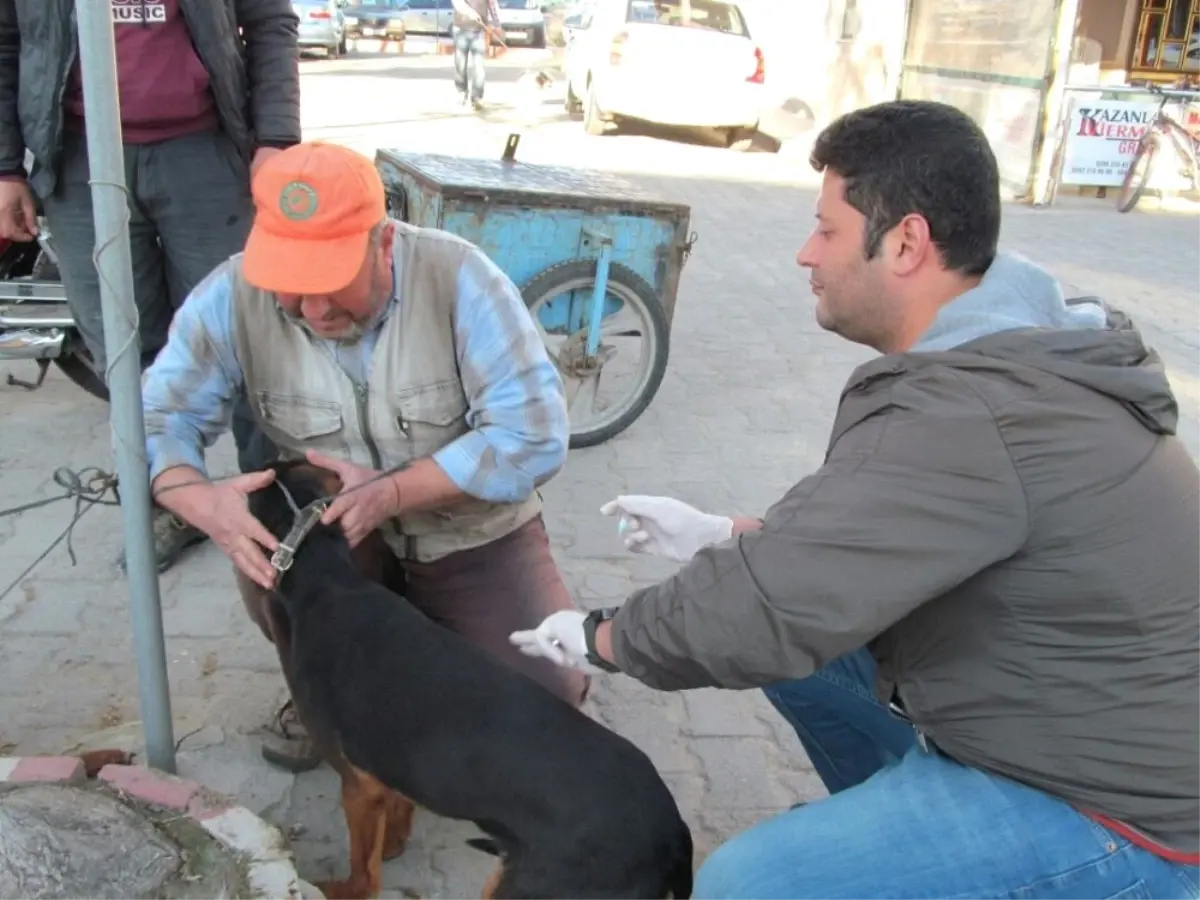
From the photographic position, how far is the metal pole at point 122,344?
204 centimetres

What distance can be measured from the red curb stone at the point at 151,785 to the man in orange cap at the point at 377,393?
44 cm

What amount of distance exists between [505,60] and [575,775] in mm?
27963

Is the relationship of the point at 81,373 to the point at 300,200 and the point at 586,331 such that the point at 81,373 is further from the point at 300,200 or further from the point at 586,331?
the point at 300,200

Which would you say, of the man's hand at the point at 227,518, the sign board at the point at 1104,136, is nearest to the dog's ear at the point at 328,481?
the man's hand at the point at 227,518

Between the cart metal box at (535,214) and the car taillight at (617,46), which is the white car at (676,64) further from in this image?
the cart metal box at (535,214)

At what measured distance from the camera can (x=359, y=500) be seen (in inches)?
101

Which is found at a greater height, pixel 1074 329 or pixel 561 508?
pixel 1074 329

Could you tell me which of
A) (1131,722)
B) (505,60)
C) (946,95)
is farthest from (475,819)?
(505,60)

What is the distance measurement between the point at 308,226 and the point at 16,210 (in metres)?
1.77

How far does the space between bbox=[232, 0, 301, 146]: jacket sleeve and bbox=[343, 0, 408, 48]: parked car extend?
29735 millimetres

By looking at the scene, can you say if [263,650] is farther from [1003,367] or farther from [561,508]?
[1003,367]

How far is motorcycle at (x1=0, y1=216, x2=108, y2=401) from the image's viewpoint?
4730mm

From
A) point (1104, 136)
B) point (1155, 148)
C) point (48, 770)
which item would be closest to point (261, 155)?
point (48, 770)

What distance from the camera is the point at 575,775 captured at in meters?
2.10
